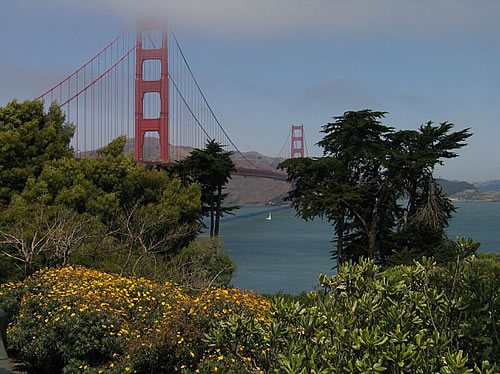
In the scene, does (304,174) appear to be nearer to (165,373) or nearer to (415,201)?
(415,201)

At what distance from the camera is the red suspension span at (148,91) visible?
42562mm

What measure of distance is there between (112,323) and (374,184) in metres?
19.6

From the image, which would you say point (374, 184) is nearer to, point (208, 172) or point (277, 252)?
point (208, 172)

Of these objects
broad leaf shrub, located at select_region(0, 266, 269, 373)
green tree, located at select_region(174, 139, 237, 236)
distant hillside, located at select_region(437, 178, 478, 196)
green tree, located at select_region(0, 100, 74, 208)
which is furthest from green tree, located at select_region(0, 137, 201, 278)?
distant hillside, located at select_region(437, 178, 478, 196)

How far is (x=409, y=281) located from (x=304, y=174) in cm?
2130

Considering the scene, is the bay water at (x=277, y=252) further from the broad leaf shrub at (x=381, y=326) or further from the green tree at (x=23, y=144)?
the broad leaf shrub at (x=381, y=326)

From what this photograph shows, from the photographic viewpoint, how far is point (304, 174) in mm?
27156

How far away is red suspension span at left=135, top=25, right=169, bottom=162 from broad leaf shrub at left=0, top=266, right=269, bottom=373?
28.5 m

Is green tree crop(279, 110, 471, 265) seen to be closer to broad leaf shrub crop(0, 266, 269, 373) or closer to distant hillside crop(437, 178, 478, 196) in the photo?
broad leaf shrub crop(0, 266, 269, 373)

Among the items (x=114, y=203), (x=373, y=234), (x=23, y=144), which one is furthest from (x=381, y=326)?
(x=23, y=144)

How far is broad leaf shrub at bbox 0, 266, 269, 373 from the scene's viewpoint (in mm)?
8289

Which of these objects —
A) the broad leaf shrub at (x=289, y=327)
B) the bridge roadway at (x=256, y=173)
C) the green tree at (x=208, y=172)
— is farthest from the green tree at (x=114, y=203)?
the bridge roadway at (x=256, y=173)

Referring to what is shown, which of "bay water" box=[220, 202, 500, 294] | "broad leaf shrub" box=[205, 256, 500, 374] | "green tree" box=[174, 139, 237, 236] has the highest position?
"green tree" box=[174, 139, 237, 236]

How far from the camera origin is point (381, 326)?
500cm
